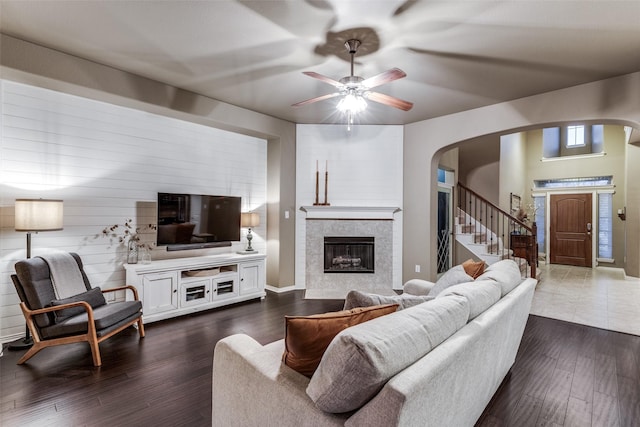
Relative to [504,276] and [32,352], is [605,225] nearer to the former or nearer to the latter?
[504,276]

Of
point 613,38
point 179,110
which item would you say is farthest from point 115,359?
point 613,38

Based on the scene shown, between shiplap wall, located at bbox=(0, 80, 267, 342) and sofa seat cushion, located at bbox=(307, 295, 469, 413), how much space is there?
3573 millimetres

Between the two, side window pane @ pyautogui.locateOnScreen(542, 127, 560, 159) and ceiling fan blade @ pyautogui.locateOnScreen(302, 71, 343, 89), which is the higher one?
side window pane @ pyautogui.locateOnScreen(542, 127, 560, 159)

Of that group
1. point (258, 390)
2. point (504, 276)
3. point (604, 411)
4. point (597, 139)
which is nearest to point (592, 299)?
point (604, 411)

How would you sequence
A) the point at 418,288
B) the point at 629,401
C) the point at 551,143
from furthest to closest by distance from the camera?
the point at 551,143 → the point at 418,288 → the point at 629,401

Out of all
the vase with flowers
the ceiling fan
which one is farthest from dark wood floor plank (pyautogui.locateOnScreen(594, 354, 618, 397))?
the vase with flowers

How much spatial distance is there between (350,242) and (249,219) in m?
1.75

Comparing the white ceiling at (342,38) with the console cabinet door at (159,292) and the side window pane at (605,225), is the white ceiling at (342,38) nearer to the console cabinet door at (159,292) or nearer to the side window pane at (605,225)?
the console cabinet door at (159,292)

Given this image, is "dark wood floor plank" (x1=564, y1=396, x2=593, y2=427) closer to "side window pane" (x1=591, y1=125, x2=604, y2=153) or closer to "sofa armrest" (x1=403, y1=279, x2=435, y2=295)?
"sofa armrest" (x1=403, y1=279, x2=435, y2=295)

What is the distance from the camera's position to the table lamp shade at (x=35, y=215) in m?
2.81

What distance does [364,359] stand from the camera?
3.53 feet

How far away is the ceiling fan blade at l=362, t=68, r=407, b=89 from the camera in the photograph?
8.27 feet

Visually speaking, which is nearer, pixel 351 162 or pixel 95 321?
pixel 95 321

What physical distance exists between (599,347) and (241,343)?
3.58 metres
